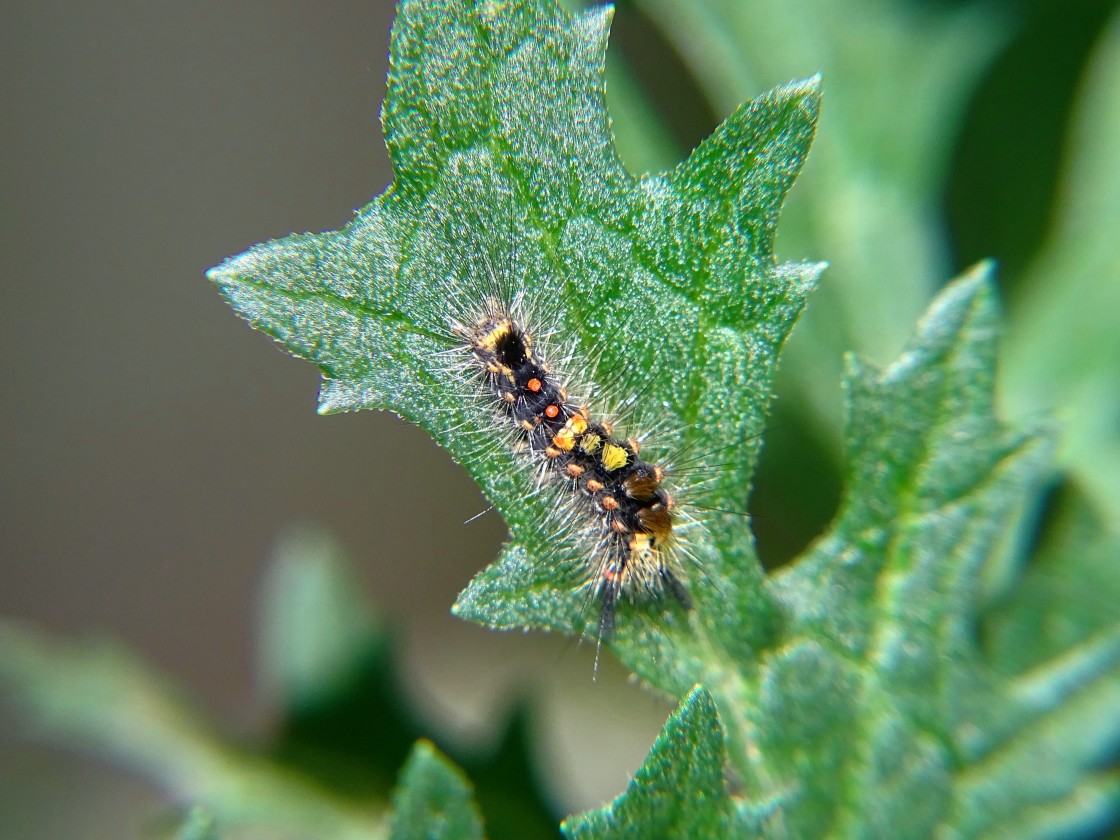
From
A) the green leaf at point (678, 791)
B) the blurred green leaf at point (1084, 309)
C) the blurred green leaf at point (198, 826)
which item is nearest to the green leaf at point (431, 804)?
the green leaf at point (678, 791)

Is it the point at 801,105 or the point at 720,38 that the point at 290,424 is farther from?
the point at 801,105

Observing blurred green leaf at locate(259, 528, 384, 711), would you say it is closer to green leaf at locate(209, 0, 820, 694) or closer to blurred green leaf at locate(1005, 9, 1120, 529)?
green leaf at locate(209, 0, 820, 694)

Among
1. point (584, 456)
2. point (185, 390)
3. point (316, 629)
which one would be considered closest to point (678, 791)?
point (584, 456)

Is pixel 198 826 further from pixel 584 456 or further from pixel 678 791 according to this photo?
pixel 584 456

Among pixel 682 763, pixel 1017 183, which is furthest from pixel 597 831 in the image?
pixel 1017 183

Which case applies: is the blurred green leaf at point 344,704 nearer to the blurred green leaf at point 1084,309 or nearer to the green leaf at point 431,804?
the green leaf at point 431,804
